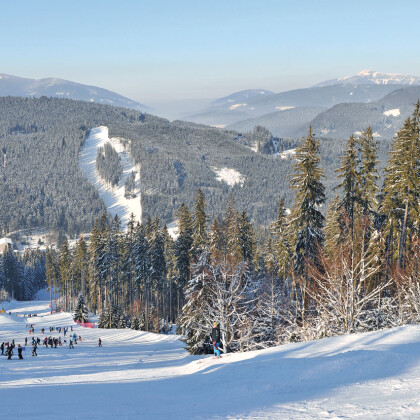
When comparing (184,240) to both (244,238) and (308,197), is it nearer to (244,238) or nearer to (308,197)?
(244,238)

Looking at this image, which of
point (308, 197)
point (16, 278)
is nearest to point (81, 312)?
point (308, 197)

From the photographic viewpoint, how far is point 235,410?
9820 millimetres

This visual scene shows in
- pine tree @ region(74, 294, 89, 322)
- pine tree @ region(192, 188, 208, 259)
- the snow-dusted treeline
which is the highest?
pine tree @ region(192, 188, 208, 259)

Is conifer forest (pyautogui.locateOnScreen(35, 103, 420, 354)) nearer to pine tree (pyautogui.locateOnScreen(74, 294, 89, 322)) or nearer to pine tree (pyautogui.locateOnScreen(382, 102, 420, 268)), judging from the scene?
pine tree (pyautogui.locateOnScreen(382, 102, 420, 268))

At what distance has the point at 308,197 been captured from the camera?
28328 mm

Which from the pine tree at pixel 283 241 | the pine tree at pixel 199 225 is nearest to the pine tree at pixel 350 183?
the pine tree at pixel 283 241

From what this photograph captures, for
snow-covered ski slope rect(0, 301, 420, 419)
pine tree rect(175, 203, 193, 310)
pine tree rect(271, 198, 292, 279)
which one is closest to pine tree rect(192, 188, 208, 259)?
pine tree rect(175, 203, 193, 310)

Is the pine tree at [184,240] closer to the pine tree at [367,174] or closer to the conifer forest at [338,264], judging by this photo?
the conifer forest at [338,264]

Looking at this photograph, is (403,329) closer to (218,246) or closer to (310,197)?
(310,197)

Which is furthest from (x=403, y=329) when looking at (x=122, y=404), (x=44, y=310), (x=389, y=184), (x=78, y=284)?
(x=44, y=310)

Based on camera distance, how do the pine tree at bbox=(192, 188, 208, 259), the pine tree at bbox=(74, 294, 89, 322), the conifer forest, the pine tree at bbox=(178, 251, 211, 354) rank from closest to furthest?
the conifer forest → the pine tree at bbox=(178, 251, 211, 354) → the pine tree at bbox=(192, 188, 208, 259) → the pine tree at bbox=(74, 294, 89, 322)

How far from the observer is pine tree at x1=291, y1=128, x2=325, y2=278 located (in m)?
28.1

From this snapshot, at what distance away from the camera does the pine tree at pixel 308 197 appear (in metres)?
28.1

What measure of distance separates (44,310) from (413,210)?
321ft
